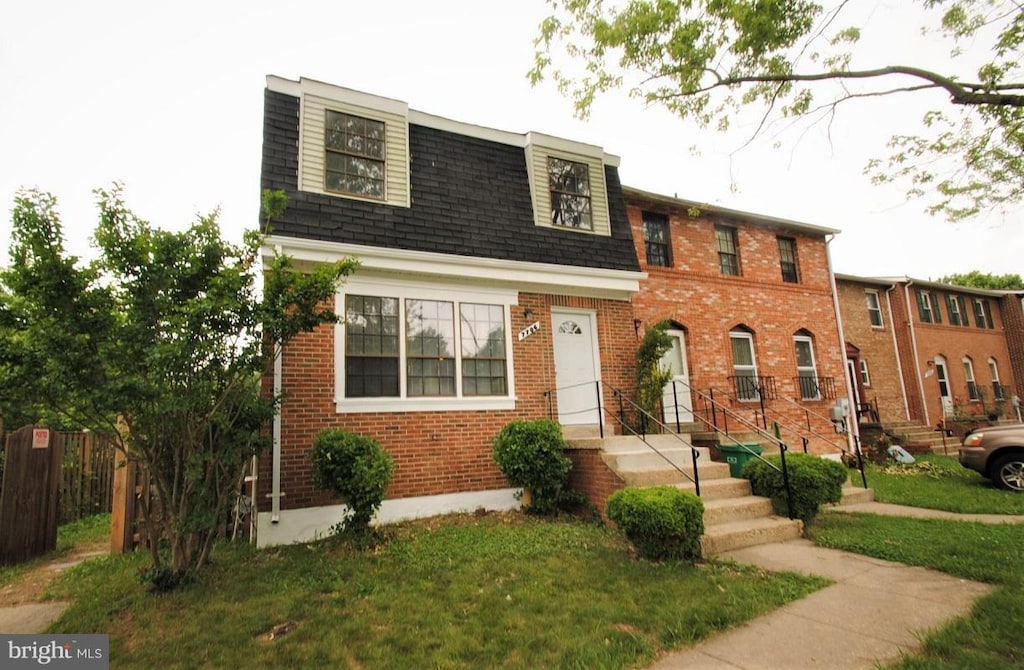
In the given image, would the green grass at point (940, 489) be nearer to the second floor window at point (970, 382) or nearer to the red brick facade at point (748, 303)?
the red brick facade at point (748, 303)

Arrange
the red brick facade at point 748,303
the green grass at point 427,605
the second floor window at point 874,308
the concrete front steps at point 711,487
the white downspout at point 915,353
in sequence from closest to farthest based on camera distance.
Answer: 1. the green grass at point 427,605
2. the concrete front steps at point 711,487
3. the red brick facade at point 748,303
4. the white downspout at point 915,353
5. the second floor window at point 874,308

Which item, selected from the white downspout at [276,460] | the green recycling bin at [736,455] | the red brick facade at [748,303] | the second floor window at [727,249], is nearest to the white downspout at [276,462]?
the white downspout at [276,460]

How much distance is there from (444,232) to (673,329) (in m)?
6.25

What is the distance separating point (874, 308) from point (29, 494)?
2389 cm

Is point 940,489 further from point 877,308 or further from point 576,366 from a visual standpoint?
point 877,308

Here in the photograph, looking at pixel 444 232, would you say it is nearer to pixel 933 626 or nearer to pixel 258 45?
pixel 258 45

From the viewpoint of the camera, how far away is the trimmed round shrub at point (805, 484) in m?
6.38

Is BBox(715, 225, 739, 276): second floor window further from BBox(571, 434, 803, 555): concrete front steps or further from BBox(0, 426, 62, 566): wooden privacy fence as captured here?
BBox(0, 426, 62, 566): wooden privacy fence

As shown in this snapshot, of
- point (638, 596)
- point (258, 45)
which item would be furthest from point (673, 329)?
point (258, 45)

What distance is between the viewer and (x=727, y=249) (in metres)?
13.4

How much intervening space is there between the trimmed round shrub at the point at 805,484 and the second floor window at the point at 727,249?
24.2 ft

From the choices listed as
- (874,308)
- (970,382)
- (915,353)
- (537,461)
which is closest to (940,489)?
(537,461)

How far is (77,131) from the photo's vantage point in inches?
309

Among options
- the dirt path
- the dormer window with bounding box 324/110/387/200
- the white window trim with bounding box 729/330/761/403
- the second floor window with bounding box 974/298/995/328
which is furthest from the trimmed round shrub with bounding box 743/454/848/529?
the second floor window with bounding box 974/298/995/328
